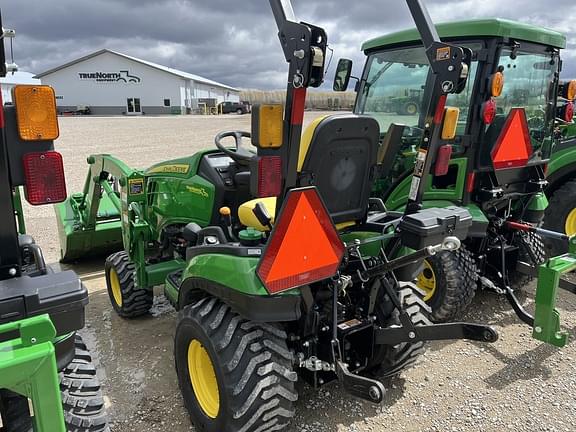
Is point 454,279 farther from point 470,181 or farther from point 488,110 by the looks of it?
point 488,110

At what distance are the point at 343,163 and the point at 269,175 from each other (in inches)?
23.4

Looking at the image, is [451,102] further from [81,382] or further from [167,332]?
[81,382]

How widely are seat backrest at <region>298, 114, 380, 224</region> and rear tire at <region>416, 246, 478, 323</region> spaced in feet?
4.33

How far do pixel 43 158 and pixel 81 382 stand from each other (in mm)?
858

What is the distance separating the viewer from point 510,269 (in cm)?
439

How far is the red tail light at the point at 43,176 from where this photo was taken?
163 cm

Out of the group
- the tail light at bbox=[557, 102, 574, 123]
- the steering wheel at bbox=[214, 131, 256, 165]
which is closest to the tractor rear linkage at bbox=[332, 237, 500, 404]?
the steering wheel at bbox=[214, 131, 256, 165]

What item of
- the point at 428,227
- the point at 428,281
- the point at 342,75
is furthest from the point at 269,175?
the point at 428,281

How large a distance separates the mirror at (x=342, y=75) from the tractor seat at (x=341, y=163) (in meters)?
1.46

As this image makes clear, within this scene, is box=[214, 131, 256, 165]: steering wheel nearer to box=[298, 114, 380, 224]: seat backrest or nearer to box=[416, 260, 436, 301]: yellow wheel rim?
box=[298, 114, 380, 224]: seat backrest

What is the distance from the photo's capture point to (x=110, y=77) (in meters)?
46.6

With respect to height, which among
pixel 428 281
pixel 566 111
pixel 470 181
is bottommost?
pixel 428 281

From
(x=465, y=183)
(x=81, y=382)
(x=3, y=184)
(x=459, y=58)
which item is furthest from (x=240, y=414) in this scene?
(x=465, y=183)

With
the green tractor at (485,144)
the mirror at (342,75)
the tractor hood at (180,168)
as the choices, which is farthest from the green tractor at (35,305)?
the mirror at (342,75)
